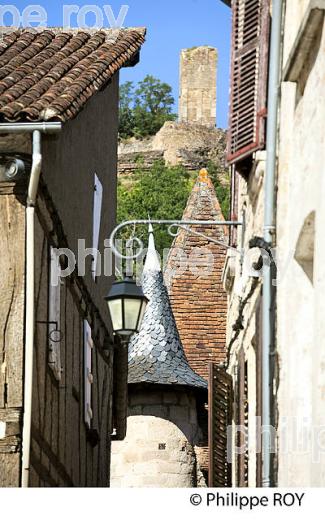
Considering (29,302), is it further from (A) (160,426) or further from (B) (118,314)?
(A) (160,426)

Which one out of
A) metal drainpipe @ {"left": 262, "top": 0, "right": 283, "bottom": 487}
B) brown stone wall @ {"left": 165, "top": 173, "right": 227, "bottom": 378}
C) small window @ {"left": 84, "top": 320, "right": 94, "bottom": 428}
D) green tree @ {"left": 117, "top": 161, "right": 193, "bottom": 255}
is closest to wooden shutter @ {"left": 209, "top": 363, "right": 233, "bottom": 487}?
small window @ {"left": 84, "top": 320, "right": 94, "bottom": 428}

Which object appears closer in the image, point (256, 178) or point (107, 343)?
point (256, 178)

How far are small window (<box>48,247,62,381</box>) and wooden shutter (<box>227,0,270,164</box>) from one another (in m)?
1.66

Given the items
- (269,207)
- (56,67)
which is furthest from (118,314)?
(56,67)

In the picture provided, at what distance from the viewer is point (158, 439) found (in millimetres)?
19031

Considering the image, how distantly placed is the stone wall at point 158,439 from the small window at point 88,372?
371cm

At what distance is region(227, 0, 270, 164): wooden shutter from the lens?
12164 mm

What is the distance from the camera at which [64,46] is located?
14.3 metres

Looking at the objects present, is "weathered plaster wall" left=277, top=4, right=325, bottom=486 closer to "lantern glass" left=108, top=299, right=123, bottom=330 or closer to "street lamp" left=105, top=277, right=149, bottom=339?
"street lamp" left=105, top=277, right=149, bottom=339

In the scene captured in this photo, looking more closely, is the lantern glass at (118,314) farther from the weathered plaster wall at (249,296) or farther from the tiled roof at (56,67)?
the tiled roof at (56,67)

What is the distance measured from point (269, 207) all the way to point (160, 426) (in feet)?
26.6

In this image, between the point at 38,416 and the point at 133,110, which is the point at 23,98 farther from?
the point at 133,110

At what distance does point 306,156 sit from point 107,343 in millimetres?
7398

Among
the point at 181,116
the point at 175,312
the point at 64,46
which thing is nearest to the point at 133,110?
the point at 181,116
